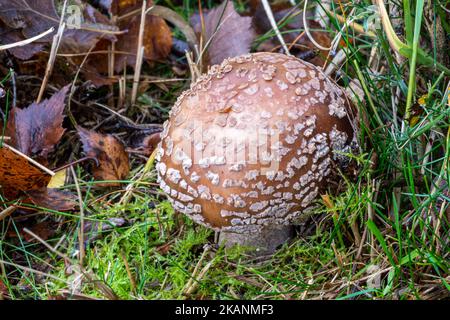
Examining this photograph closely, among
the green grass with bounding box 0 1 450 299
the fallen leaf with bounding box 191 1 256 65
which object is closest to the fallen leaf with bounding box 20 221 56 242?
the green grass with bounding box 0 1 450 299

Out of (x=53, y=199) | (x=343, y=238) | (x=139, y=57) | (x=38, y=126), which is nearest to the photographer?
(x=343, y=238)

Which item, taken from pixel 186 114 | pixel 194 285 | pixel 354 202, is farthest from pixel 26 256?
pixel 354 202

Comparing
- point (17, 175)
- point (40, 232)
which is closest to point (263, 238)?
point (40, 232)

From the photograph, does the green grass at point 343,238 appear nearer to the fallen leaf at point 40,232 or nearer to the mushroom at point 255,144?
the fallen leaf at point 40,232

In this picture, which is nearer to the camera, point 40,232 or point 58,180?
point 40,232

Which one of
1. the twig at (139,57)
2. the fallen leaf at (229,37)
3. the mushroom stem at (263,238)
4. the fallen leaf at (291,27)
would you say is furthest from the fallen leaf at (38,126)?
the fallen leaf at (291,27)

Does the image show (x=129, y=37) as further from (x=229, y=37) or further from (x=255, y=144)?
(x=255, y=144)
